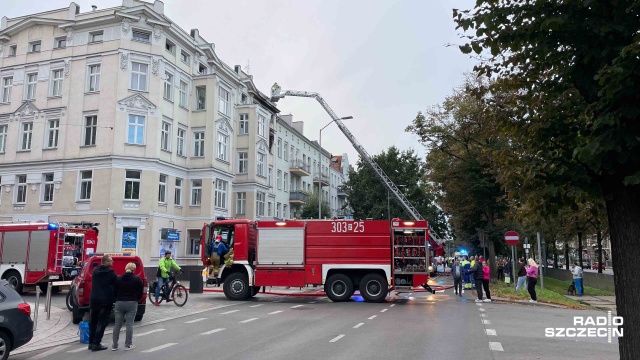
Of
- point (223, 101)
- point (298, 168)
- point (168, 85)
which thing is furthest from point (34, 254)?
point (298, 168)

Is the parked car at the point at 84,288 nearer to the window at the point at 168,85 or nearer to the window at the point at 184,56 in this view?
the window at the point at 168,85

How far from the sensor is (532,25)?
5832 mm

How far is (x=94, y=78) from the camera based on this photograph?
31.3m

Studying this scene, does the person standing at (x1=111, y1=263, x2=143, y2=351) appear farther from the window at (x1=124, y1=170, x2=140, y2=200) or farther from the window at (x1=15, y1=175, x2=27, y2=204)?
the window at (x1=15, y1=175, x2=27, y2=204)

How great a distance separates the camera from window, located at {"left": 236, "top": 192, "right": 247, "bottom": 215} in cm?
4069

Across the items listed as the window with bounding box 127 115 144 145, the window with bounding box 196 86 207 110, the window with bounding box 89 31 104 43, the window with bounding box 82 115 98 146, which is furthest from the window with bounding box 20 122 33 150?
the window with bounding box 196 86 207 110

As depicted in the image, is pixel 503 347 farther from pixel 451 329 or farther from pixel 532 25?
pixel 532 25

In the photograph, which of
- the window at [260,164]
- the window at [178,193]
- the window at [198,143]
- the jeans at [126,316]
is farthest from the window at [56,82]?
the jeans at [126,316]

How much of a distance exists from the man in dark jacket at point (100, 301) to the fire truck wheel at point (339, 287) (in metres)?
10.3

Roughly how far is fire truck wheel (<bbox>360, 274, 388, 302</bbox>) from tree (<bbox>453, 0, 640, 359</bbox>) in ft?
41.6

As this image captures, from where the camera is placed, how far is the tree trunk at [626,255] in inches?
216

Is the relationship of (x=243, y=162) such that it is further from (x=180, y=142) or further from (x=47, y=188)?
(x=47, y=188)

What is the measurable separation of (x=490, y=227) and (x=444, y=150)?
5.77m

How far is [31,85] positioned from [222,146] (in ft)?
43.9
